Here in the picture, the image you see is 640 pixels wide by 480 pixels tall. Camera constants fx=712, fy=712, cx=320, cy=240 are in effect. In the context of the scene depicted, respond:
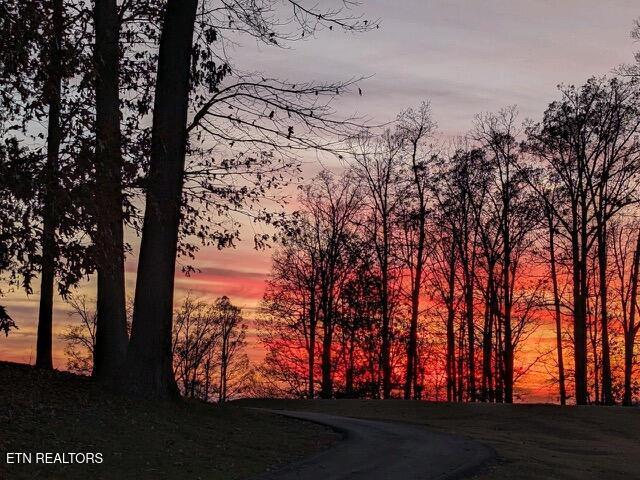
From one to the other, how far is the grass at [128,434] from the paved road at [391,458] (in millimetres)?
661

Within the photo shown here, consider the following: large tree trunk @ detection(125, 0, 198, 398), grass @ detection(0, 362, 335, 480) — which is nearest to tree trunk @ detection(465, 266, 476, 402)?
grass @ detection(0, 362, 335, 480)

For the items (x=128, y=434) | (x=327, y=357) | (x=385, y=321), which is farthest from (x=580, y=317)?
(x=128, y=434)

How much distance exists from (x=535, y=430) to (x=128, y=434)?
54.8 feet

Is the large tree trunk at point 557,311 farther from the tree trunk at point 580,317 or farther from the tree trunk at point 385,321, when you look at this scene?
the tree trunk at point 385,321

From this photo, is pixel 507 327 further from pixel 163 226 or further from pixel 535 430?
pixel 163 226

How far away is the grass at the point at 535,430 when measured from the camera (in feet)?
52.1

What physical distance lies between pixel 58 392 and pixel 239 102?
29.0ft

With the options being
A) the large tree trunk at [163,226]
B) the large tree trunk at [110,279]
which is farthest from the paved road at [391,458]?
the large tree trunk at [110,279]

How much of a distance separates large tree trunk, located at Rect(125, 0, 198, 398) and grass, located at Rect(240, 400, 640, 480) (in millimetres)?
8218

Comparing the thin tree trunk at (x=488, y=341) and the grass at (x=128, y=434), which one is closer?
the grass at (x=128, y=434)

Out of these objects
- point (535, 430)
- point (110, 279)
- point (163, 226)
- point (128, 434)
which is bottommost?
point (535, 430)

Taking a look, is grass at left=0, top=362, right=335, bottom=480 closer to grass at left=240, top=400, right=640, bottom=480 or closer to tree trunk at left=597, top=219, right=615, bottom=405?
grass at left=240, top=400, right=640, bottom=480

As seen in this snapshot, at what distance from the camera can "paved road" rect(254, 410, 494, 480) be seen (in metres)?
13.3

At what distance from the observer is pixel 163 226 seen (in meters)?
17.8
